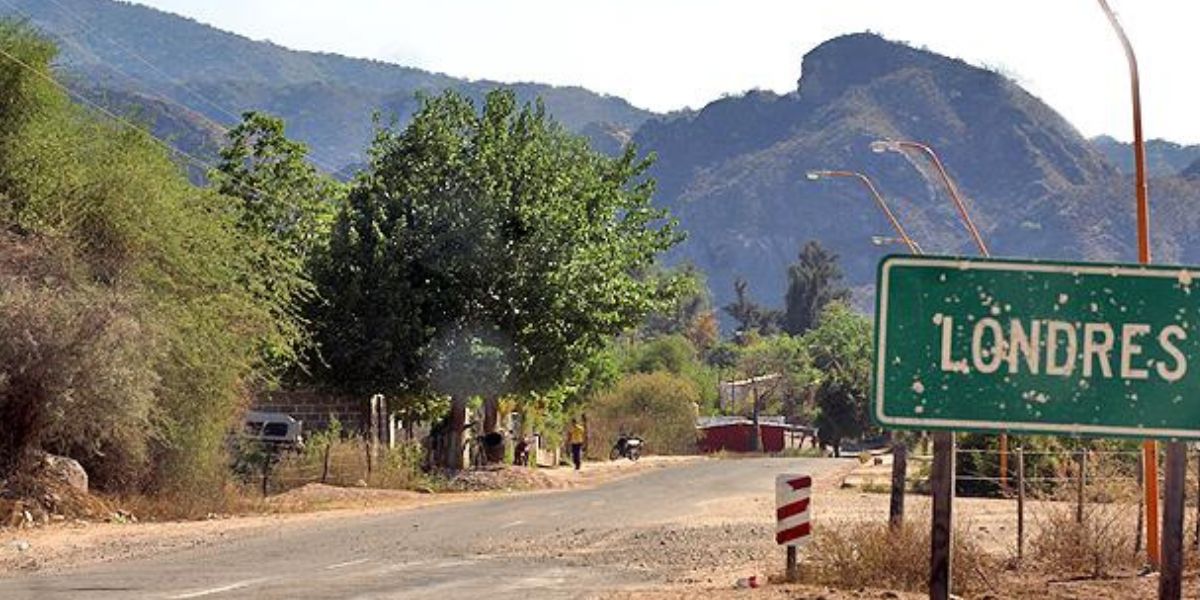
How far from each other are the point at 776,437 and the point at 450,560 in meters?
108

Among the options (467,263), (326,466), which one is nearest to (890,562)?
(326,466)

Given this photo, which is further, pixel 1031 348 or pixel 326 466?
pixel 326 466

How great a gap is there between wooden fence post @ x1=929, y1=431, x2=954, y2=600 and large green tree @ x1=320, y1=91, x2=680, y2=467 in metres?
35.8

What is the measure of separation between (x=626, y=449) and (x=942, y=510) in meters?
75.6

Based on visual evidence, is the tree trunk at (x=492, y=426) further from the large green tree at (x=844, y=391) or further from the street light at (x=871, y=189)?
the large green tree at (x=844, y=391)

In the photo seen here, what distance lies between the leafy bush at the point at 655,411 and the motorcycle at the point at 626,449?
16506 mm

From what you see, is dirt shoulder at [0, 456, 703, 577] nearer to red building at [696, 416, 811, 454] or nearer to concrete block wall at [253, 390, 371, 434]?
concrete block wall at [253, 390, 371, 434]

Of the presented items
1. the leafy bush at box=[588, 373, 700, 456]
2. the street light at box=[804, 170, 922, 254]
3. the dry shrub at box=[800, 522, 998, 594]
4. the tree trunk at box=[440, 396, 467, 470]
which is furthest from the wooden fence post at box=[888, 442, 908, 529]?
the leafy bush at box=[588, 373, 700, 456]

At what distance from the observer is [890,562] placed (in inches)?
704

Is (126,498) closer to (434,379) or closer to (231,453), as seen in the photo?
(231,453)

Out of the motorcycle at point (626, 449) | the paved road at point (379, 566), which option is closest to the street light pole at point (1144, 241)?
the paved road at point (379, 566)

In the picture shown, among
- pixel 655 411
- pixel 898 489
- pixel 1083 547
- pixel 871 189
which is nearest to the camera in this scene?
pixel 898 489

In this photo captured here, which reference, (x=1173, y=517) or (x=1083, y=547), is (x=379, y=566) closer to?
(x=1083, y=547)

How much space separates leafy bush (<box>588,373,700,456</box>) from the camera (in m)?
106
